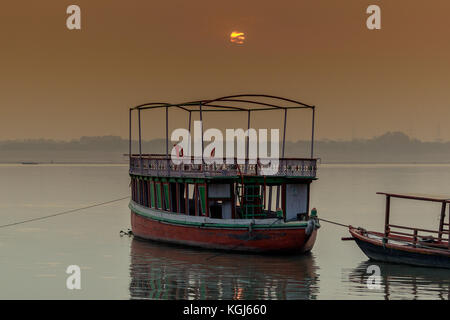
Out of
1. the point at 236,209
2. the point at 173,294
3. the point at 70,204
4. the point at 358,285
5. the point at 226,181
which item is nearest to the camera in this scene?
the point at 173,294

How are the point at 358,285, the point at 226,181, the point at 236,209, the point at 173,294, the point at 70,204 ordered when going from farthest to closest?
the point at 70,204 → the point at 236,209 → the point at 226,181 → the point at 358,285 → the point at 173,294

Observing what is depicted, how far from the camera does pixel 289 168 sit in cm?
2548

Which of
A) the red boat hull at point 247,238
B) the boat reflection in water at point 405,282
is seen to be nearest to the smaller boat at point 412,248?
the boat reflection in water at point 405,282

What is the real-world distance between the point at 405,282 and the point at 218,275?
663 cm

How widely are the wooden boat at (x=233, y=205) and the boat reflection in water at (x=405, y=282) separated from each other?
2.93 m

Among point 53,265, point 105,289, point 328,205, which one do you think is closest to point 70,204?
point 328,205

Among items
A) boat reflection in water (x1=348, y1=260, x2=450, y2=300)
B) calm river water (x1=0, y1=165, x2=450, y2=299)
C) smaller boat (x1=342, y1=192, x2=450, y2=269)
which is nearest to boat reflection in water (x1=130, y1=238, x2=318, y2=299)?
calm river water (x1=0, y1=165, x2=450, y2=299)

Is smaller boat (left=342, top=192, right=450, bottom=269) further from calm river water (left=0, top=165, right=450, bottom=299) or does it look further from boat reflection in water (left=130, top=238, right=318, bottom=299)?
boat reflection in water (left=130, top=238, right=318, bottom=299)

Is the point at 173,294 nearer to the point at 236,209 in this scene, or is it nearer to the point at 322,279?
the point at 322,279

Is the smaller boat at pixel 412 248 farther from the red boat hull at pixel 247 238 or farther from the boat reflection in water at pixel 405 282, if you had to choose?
the red boat hull at pixel 247 238

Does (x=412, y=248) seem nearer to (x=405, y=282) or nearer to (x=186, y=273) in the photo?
(x=405, y=282)

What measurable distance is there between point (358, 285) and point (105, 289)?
8817 millimetres

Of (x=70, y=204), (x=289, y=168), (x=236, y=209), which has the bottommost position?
(x=70, y=204)

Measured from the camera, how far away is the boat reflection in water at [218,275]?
20266 millimetres
